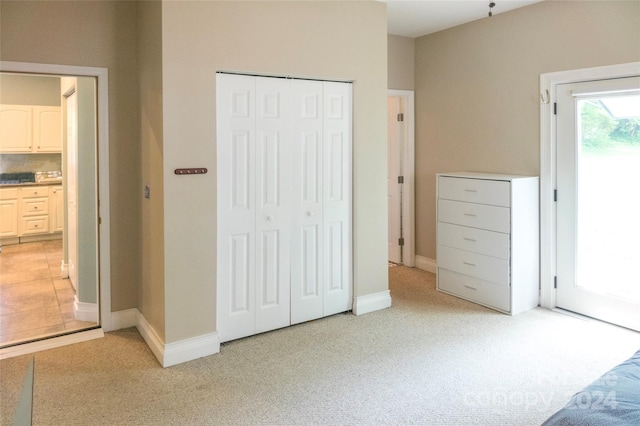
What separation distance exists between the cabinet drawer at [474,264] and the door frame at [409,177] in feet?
3.15

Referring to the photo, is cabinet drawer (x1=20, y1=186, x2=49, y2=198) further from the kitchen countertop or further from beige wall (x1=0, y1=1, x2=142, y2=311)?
beige wall (x1=0, y1=1, x2=142, y2=311)

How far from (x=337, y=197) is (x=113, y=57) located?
6.80 ft

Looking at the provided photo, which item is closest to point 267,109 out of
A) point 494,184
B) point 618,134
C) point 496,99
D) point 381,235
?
point 381,235

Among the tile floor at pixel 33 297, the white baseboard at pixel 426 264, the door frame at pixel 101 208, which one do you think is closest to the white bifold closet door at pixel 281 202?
the door frame at pixel 101 208

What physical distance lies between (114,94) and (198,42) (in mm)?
964

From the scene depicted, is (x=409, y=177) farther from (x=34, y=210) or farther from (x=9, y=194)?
(x=9, y=194)

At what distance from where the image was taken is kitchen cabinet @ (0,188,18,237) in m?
6.86

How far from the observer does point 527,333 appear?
3.58 meters

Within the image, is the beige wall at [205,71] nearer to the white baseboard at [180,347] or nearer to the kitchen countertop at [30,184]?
the white baseboard at [180,347]

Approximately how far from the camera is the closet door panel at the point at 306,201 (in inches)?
143

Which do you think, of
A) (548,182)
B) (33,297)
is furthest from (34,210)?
(548,182)

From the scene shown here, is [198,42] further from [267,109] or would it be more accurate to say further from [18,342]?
[18,342]

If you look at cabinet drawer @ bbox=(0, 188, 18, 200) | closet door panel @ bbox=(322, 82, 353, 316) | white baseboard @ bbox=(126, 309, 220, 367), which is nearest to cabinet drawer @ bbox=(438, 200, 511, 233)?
closet door panel @ bbox=(322, 82, 353, 316)

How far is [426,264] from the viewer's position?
546 cm
